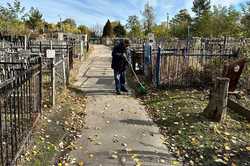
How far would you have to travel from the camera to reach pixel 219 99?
23.2ft

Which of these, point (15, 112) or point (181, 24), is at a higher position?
point (181, 24)

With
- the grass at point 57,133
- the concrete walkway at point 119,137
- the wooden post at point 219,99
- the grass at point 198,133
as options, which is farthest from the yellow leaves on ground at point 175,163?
the wooden post at point 219,99

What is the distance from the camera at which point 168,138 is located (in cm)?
610

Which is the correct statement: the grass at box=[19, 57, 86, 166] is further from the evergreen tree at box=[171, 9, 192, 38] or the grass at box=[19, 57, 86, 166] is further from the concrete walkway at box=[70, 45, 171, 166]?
the evergreen tree at box=[171, 9, 192, 38]

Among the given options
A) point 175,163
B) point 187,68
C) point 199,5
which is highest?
point 199,5

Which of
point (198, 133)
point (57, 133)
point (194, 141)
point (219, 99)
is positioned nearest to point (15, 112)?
point (57, 133)

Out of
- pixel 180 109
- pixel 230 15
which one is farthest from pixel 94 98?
pixel 230 15

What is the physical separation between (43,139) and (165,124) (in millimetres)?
2834

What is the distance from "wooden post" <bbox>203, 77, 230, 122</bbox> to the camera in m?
7.06

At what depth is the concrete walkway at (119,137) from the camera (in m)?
4.96

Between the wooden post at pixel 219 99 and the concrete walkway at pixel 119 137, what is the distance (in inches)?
61.5

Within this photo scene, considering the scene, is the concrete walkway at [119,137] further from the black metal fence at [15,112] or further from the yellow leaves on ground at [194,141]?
the black metal fence at [15,112]

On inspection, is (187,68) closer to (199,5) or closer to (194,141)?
(194,141)

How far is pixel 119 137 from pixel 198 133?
1692 mm
